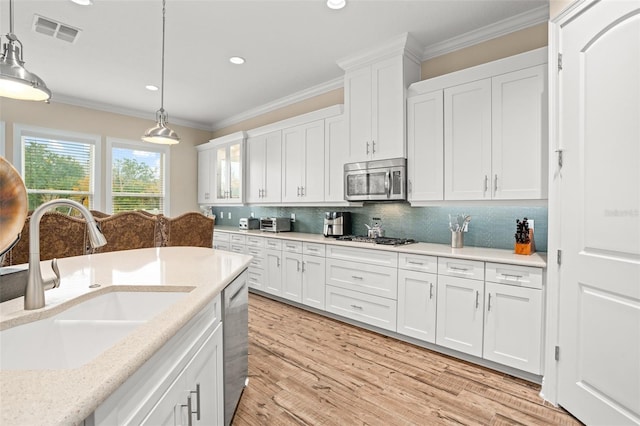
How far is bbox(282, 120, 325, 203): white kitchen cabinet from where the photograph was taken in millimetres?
4109

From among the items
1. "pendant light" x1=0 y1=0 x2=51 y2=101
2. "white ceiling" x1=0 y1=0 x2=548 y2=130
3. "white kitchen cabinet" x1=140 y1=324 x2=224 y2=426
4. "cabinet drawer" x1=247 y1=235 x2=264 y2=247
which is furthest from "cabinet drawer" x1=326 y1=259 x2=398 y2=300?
"pendant light" x1=0 y1=0 x2=51 y2=101

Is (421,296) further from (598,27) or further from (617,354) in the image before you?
(598,27)

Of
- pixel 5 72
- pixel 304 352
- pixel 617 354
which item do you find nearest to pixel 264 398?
pixel 304 352

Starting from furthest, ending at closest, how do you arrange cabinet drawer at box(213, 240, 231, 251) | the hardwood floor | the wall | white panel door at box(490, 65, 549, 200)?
cabinet drawer at box(213, 240, 231, 251)
the wall
white panel door at box(490, 65, 549, 200)
the hardwood floor

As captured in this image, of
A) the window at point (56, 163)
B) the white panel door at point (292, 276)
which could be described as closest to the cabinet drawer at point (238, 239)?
the white panel door at point (292, 276)

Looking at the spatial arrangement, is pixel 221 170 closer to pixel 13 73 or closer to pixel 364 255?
pixel 364 255

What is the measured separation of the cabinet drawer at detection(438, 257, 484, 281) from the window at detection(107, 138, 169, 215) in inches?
196

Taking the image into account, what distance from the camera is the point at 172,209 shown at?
235 inches

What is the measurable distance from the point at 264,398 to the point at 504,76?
9.84ft

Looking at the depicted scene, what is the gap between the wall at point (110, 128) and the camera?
14.3 ft

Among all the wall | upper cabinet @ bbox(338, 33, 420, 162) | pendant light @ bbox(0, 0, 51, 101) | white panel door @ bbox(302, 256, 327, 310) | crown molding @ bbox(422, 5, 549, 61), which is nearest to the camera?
pendant light @ bbox(0, 0, 51, 101)

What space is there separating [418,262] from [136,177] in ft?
16.4

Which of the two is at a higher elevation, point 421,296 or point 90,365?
point 90,365

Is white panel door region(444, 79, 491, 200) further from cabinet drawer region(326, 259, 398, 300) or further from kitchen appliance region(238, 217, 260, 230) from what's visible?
kitchen appliance region(238, 217, 260, 230)
